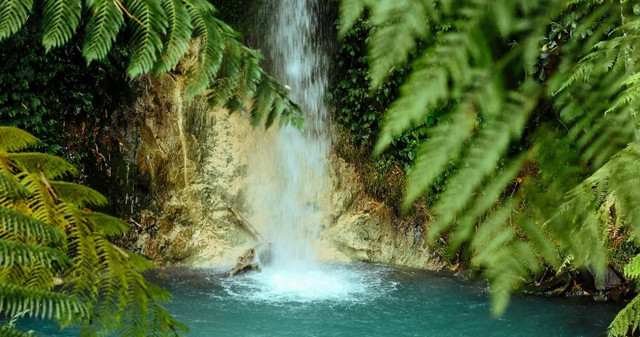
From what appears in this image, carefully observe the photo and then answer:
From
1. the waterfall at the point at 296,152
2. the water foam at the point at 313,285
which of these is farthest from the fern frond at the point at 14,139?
the waterfall at the point at 296,152

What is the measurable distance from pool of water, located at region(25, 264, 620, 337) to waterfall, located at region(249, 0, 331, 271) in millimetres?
1068

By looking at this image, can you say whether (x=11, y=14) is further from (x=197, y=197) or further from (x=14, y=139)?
(x=197, y=197)

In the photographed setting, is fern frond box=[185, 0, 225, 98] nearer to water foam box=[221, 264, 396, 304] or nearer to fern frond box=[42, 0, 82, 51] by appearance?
fern frond box=[42, 0, 82, 51]

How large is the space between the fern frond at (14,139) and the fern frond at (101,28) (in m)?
0.37

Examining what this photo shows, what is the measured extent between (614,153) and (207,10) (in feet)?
5.99

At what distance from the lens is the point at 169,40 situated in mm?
2119

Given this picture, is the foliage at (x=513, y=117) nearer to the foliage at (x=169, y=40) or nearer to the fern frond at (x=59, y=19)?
the foliage at (x=169, y=40)

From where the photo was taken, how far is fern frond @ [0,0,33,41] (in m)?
1.91

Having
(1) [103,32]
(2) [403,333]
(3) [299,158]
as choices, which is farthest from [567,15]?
(3) [299,158]

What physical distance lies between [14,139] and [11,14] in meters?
0.43

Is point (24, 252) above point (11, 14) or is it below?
below

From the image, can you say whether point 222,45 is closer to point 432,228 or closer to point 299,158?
point 432,228

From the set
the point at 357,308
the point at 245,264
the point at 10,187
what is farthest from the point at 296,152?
the point at 10,187

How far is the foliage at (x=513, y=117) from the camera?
50cm
